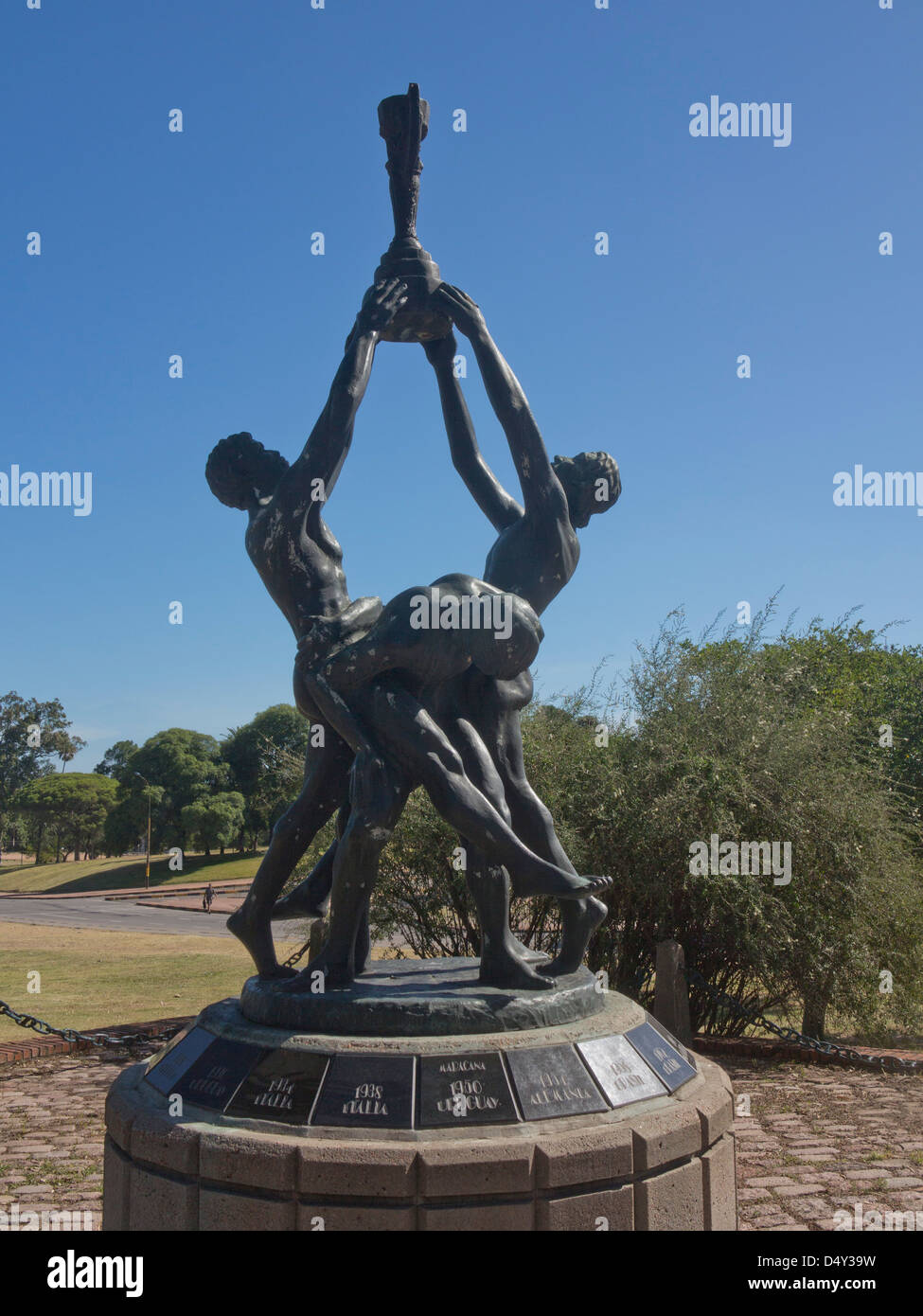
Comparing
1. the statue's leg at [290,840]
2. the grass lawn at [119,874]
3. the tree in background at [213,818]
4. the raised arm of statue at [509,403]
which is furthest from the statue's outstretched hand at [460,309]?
the tree in background at [213,818]

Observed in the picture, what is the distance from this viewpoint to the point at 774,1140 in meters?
6.39

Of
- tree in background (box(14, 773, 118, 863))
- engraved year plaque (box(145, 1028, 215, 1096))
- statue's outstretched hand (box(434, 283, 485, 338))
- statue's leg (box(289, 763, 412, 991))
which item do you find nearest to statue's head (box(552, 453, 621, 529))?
statue's outstretched hand (box(434, 283, 485, 338))

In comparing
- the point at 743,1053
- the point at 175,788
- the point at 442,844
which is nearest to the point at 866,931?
the point at 743,1053

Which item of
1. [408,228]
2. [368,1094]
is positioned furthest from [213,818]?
[368,1094]

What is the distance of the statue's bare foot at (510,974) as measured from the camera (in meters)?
4.13

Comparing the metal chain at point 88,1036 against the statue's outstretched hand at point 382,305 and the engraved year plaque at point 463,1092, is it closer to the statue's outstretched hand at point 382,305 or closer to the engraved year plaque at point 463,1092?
the engraved year plaque at point 463,1092

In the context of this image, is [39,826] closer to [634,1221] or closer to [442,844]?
[442,844]

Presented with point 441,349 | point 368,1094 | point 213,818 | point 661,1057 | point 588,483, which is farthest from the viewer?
point 213,818

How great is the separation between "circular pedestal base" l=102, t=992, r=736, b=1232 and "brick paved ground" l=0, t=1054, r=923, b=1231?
5.21 ft

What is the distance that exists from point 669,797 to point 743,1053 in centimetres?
235

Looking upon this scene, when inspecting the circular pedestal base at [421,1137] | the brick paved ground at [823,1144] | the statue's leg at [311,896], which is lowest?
the brick paved ground at [823,1144]

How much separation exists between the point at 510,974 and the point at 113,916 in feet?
76.2

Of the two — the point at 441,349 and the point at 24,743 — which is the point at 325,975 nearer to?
the point at 441,349

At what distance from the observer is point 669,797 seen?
9.65 metres
